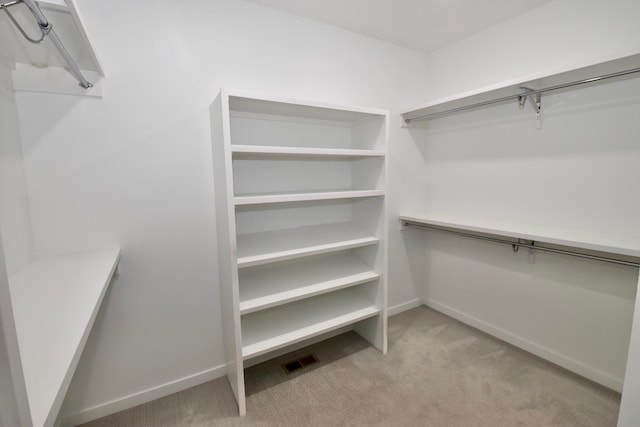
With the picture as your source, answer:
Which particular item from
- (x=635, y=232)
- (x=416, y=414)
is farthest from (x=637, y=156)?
(x=416, y=414)

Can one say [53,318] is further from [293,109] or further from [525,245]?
[525,245]

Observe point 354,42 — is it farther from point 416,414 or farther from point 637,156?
point 416,414

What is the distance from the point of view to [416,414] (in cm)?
163

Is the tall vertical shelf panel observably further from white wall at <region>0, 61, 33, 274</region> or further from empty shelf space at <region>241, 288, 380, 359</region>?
white wall at <region>0, 61, 33, 274</region>

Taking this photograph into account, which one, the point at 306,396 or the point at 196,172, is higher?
the point at 196,172

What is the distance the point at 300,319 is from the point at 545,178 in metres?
1.98

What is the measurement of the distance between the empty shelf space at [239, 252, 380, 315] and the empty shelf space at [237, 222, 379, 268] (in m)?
0.25

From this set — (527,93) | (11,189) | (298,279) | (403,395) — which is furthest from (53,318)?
(527,93)

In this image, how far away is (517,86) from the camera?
179 centimetres

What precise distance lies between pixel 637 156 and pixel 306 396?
240cm

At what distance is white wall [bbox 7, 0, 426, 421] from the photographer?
1.48 metres

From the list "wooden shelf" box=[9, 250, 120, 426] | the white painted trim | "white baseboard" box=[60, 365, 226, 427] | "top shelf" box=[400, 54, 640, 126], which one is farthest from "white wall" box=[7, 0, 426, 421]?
the white painted trim

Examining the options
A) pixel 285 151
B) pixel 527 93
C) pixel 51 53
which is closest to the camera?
pixel 51 53

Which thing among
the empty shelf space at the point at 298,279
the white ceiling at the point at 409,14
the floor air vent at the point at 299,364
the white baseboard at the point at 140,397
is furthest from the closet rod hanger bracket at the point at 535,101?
the white baseboard at the point at 140,397
